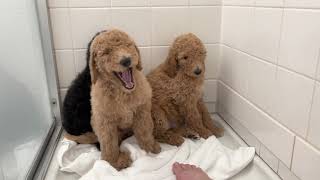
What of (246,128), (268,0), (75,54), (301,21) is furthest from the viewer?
(75,54)

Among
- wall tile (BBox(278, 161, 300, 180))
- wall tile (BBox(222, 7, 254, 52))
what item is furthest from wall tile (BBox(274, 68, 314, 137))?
wall tile (BBox(222, 7, 254, 52))

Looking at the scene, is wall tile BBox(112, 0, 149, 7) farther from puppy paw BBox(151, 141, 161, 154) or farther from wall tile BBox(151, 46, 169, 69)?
puppy paw BBox(151, 141, 161, 154)

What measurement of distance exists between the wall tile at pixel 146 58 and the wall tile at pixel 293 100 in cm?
56

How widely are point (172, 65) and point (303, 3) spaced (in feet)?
1.59

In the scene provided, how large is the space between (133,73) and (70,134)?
397 millimetres

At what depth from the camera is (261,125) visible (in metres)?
0.94

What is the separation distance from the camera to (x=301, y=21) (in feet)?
2.35

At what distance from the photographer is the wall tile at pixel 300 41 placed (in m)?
0.68

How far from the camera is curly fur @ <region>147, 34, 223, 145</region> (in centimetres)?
103

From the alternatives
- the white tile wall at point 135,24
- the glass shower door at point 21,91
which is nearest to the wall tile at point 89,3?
the white tile wall at point 135,24

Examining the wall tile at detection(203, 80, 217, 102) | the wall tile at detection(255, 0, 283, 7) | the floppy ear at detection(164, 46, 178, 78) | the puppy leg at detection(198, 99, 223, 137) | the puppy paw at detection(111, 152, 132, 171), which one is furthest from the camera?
the wall tile at detection(203, 80, 217, 102)

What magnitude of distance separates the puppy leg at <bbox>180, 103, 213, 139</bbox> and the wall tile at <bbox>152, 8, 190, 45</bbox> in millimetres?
303

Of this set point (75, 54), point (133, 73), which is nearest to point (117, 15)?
point (75, 54)

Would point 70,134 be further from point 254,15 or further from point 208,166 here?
point 254,15
